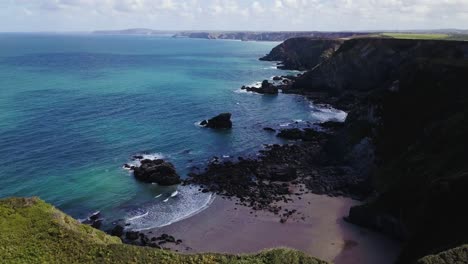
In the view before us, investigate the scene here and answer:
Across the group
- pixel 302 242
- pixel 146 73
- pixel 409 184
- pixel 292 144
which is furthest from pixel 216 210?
pixel 146 73

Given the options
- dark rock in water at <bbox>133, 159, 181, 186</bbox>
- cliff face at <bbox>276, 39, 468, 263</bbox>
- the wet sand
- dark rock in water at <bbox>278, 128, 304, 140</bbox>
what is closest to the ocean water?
dark rock in water at <bbox>133, 159, 181, 186</bbox>

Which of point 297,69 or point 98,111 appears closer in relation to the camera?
point 98,111

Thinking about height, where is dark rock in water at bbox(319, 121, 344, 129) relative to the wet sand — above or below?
above

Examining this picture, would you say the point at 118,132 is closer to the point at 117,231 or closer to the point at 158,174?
the point at 158,174

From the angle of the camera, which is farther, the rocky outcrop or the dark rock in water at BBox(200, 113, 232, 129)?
the rocky outcrop

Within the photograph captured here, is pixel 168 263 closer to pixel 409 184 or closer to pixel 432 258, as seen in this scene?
pixel 432 258

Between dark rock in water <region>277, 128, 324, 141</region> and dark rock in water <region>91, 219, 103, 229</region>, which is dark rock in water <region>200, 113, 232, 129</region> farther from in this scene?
dark rock in water <region>91, 219, 103, 229</region>
